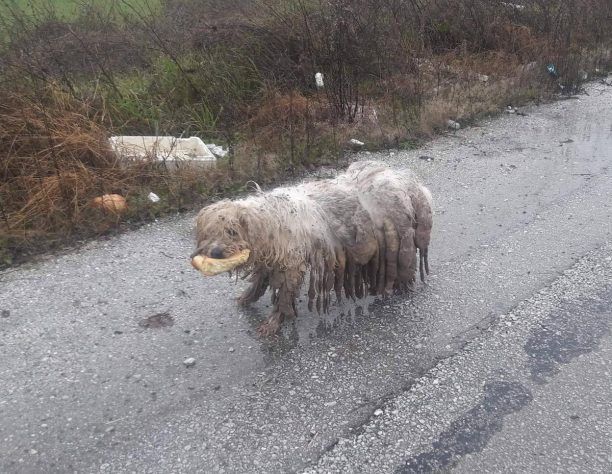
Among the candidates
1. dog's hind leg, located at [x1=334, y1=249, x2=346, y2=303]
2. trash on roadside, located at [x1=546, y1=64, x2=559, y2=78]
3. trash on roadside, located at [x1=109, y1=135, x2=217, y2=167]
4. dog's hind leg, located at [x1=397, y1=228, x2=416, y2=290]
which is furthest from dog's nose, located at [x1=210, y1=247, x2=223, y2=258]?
trash on roadside, located at [x1=546, y1=64, x2=559, y2=78]

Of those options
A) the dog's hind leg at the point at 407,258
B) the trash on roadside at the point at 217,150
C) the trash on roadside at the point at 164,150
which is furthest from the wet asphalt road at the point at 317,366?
the trash on roadside at the point at 217,150

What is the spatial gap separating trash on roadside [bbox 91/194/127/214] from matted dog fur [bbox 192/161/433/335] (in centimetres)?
199

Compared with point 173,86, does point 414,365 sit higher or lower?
lower

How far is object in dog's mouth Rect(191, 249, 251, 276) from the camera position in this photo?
3082 millimetres

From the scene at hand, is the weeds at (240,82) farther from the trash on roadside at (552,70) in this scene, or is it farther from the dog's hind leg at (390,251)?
the dog's hind leg at (390,251)

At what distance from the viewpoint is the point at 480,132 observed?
8031 mm

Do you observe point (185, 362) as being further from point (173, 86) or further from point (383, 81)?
point (383, 81)

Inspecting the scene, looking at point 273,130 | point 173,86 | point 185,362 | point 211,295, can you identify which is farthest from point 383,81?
point 185,362

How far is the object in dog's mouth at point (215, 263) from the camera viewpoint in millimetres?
3082

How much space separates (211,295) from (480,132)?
5.35 m

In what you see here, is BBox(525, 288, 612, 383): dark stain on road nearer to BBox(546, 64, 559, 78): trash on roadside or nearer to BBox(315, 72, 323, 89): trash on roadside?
BBox(315, 72, 323, 89): trash on roadside

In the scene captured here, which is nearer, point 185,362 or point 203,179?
point 185,362

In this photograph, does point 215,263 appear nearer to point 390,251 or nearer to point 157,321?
point 157,321

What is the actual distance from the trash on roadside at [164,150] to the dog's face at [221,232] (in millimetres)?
3050
